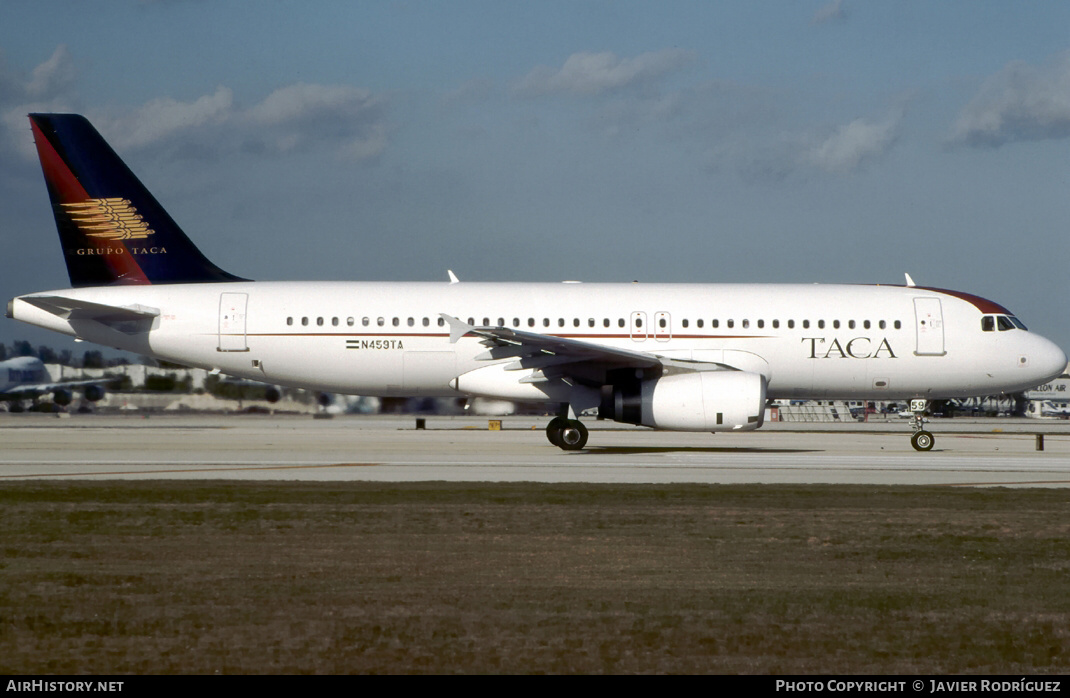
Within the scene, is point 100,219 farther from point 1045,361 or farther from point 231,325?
point 1045,361

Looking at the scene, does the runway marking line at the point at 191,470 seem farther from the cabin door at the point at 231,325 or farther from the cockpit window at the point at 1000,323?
the cockpit window at the point at 1000,323

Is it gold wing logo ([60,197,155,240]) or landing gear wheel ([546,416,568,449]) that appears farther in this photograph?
gold wing logo ([60,197,155,240])

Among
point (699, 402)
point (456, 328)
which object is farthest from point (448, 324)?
point (699, 402)

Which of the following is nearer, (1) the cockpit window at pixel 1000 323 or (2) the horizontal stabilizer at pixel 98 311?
(2) the horizontal stabilizer at pixel 98 311

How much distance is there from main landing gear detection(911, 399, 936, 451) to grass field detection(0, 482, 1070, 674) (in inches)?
464

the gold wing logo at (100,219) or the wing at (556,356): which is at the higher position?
the gold wing logo at (100,219)

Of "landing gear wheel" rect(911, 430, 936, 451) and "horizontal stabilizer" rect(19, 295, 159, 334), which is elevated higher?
"horizontal stabilizer" rect(19, 295, 159, 334)

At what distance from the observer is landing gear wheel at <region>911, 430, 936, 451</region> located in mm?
25672

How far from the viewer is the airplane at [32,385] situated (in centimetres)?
4056

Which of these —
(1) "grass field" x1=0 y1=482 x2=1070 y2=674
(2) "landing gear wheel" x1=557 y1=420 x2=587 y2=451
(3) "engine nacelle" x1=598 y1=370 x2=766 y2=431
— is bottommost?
(1) "grass field" x1=0 y1=482 x2=1070 y2=674

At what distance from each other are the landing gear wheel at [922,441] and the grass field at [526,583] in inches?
463

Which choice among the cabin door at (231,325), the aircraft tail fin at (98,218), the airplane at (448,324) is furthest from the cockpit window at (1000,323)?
the aircraft tail fin at (98,218)

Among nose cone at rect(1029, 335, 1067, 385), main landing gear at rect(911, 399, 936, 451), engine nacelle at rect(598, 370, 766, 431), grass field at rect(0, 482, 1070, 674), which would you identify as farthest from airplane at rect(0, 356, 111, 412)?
nose cone at rect(1029, 335, 1067, 385)

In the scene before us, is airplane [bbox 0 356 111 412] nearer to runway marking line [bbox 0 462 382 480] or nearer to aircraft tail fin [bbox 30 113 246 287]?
aircraft tail fin [bbox 30 113 246 287]
